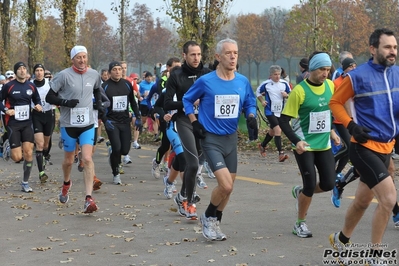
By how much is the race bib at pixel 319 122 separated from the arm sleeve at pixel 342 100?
121 cm

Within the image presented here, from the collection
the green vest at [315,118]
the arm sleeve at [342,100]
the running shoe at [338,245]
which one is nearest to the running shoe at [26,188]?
the green vest at [315,118]

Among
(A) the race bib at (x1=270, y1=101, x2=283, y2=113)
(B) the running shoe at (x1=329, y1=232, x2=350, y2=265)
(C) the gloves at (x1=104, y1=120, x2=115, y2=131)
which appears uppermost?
(A) the race bib at (x1=270, y1=101, x2=283, y2=113)

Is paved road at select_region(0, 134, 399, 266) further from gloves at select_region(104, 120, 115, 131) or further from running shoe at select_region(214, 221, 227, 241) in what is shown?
gloves at select_region(104, 120, 115, 131)

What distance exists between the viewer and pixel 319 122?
7.48 metres

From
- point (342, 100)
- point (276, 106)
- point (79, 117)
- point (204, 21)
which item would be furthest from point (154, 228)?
point (204, 21)

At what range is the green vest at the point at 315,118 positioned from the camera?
7.46m

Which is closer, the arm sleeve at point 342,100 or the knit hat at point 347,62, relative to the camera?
the arm sleeve at point 342,100

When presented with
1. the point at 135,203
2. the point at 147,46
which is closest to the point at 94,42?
the point at 147,46

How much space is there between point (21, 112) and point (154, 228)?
15.8ft

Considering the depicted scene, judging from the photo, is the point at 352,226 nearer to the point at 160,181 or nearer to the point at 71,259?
the point at 71,259

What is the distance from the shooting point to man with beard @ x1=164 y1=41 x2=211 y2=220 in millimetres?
8852

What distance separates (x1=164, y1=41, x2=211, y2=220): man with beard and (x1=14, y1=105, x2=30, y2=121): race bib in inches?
159

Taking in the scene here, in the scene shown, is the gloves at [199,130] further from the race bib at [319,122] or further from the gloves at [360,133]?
the gloves at [360,133]

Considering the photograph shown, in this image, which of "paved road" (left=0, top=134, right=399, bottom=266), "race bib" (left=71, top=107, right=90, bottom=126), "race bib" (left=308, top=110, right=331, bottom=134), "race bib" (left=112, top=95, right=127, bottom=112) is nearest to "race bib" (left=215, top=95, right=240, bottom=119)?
"race bib" (left=308, top=110, right=331, bottom=134)
